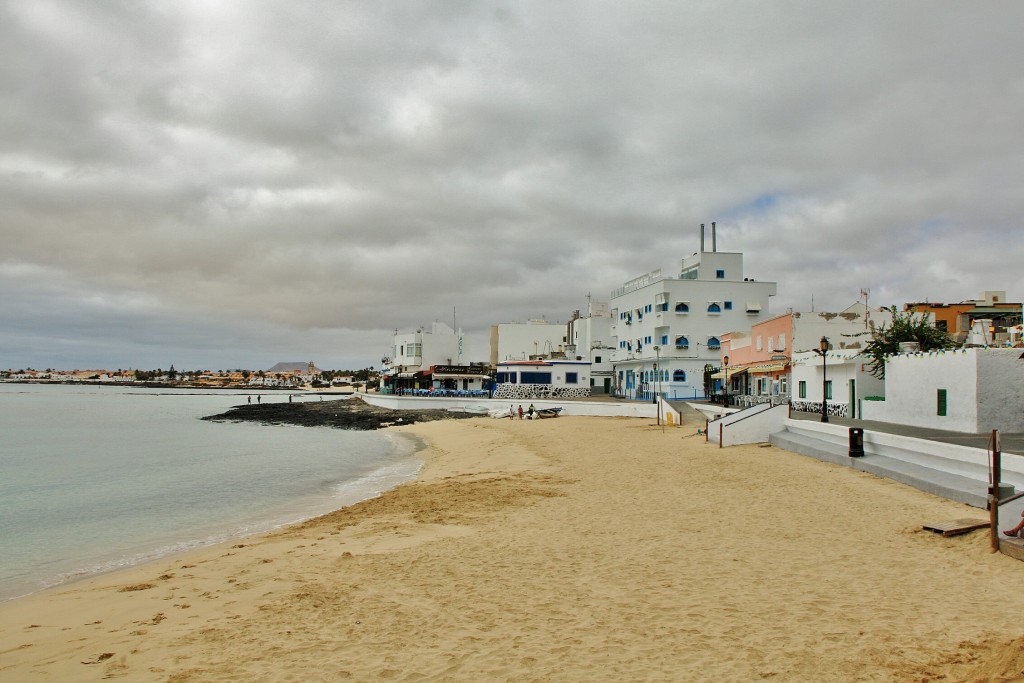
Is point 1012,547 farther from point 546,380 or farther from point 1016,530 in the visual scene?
point 546,380

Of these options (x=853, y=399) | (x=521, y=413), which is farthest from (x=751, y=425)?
(x=521, y=413)

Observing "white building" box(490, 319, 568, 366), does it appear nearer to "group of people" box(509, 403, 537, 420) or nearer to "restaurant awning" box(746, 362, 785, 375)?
"group of people" box(509, 403, 537, 420)

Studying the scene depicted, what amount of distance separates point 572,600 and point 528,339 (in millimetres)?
75842

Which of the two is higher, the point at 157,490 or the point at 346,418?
the point at 157,490

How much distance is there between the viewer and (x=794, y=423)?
76.6ft

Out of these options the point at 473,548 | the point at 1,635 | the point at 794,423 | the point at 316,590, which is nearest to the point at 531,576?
the point at 473,548

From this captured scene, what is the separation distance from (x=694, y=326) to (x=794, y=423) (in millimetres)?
30920

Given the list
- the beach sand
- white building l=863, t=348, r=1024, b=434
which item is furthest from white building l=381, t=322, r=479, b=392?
the beach sand

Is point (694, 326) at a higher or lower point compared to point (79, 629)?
higher

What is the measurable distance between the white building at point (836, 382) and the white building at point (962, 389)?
2.76 metres

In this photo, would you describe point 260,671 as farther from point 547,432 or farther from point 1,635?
point 547,432

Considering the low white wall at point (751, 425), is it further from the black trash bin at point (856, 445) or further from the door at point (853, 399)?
the black trash bin at point (856, 445)

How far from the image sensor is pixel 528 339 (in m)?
83.4

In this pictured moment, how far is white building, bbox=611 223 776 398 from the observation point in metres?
52.7
